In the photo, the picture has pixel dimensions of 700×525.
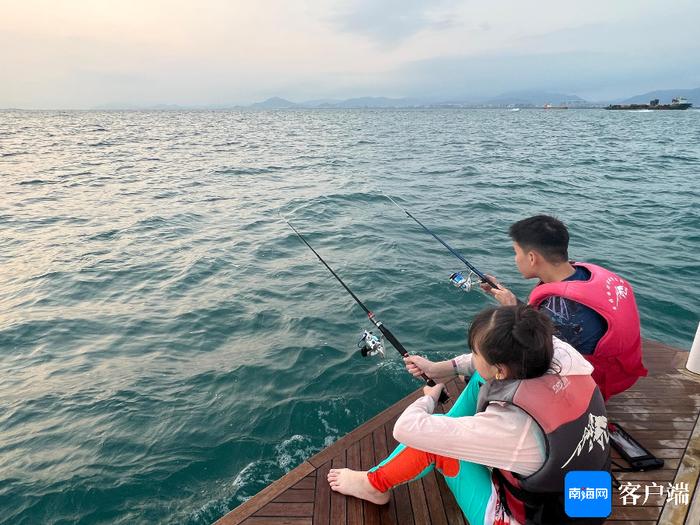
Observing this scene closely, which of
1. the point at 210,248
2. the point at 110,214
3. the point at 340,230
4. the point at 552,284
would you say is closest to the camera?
the point at 552,284

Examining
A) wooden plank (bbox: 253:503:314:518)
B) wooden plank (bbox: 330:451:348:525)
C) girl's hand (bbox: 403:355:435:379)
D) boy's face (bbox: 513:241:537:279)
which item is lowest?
wooden plank (bbox: 253:503:314:518)

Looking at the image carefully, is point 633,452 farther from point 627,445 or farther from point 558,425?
point 558,425

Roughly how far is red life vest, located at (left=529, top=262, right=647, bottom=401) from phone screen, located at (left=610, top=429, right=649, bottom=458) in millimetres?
851

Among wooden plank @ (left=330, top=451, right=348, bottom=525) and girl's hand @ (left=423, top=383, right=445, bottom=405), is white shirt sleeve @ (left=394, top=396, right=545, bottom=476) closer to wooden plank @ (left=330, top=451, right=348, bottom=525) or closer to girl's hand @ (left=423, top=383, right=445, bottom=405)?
girl's hand @ (left=423, top=383, right=445, bottom=405)

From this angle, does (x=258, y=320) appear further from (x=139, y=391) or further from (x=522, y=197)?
(x=522, y=197)

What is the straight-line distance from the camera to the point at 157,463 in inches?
183

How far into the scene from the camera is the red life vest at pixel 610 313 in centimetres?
285

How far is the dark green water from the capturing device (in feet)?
15.4

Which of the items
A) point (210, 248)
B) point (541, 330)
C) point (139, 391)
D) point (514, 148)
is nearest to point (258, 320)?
point (139, 391)

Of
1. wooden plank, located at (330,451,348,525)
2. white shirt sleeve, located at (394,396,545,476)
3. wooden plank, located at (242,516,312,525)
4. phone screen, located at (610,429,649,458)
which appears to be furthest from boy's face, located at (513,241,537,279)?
wooden plank, located at (242,516,312,525)

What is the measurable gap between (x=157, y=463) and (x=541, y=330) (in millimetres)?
4415

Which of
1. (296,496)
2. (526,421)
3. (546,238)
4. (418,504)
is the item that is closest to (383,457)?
(418,504)

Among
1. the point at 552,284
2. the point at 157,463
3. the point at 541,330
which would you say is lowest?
the point at 157,463

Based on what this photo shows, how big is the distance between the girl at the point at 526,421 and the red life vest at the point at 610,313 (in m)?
0.88
